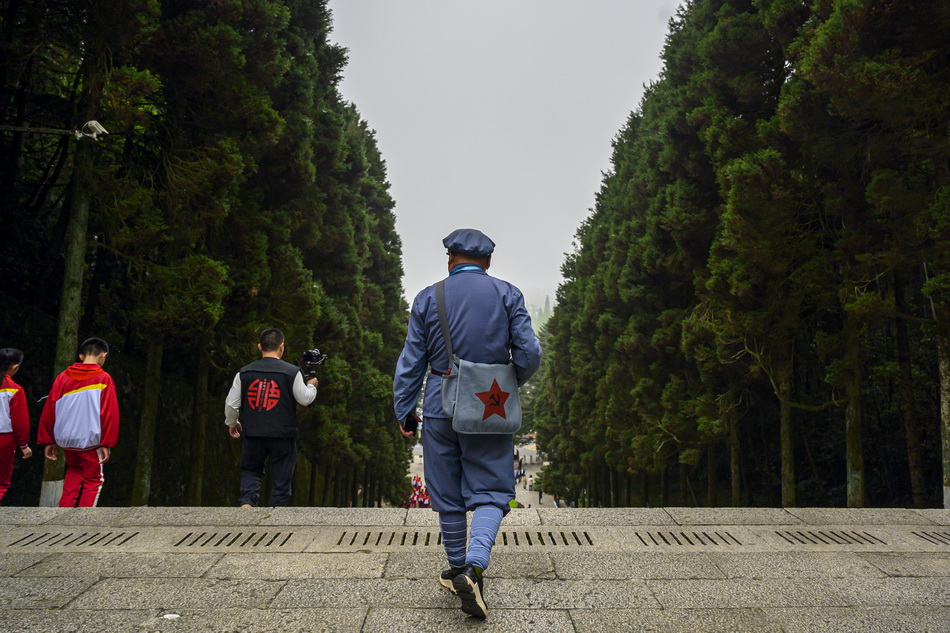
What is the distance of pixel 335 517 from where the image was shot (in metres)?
5.68

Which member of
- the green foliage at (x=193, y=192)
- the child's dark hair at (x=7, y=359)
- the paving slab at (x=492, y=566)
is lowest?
the paving slab at (x=492, y=566)

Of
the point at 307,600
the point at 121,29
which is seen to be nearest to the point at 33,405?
the point at 121,29

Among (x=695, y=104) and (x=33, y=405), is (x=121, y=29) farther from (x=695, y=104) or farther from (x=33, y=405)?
(x=695, y=104)

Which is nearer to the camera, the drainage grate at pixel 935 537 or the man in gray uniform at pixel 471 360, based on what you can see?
the man in gray uniform at pixel 471 360

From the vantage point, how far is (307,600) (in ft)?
11.4

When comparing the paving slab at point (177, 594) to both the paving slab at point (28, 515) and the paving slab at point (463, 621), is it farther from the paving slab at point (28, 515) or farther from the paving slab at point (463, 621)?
the paving slab at point (28, 515)

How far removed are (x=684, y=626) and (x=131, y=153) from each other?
9.64 m

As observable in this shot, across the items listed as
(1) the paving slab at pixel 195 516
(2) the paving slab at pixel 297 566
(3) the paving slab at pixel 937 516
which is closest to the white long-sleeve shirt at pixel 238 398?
(1) the paving slab at pixel 195 516

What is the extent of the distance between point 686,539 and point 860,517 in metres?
1.79

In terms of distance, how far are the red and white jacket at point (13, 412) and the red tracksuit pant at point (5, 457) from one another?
0.16 feet

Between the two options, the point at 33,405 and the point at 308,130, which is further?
the point at 308,130

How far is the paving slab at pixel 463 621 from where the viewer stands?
10.0ft

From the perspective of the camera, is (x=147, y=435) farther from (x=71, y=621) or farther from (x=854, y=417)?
(x=854, y=417)

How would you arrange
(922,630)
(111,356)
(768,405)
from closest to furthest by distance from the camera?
(922,630), (111,356), (768,405)
